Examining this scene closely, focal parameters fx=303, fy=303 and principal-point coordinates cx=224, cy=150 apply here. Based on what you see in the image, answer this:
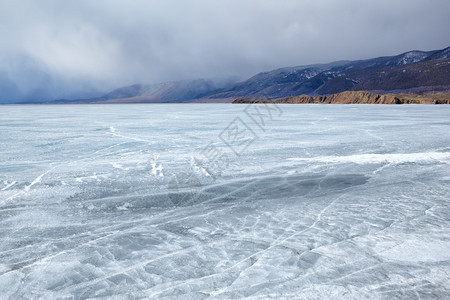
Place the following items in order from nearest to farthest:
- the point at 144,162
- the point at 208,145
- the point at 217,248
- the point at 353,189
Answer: the point at 217,248, the point at 353,189, the point at 144,162, the point at 208,145

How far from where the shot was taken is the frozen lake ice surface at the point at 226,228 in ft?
9.30

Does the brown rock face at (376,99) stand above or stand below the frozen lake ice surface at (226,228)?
below

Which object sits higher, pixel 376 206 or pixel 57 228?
pixel 57 228

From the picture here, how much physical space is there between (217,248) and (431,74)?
220992 millimetres

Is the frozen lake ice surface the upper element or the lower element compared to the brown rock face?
upper

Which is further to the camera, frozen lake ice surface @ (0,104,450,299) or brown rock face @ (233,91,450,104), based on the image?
brown rock face @ (233,91,450,104)

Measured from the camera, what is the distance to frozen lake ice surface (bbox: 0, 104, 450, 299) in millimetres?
2834

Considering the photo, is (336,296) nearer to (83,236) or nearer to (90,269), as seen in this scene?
(90,269)

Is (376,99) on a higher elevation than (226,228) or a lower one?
lower

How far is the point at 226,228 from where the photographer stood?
13.5ft

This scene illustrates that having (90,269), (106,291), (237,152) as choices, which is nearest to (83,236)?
(90,269)

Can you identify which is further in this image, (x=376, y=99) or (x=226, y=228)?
(x=376, y=99)

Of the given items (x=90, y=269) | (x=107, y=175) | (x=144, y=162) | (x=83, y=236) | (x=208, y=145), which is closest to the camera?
(x=90, y=269)

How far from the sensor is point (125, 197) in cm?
549
